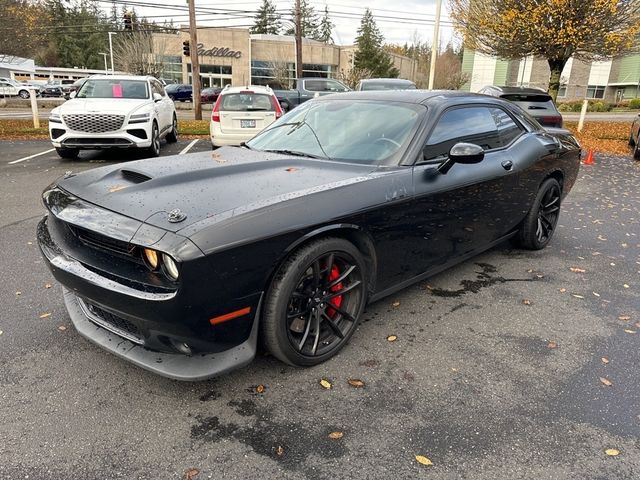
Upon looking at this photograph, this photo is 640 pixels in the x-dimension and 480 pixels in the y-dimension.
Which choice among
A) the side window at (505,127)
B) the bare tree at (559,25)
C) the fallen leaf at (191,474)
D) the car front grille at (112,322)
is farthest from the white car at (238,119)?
the bare tree at (559,25)

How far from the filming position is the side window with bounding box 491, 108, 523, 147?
4.37 meters

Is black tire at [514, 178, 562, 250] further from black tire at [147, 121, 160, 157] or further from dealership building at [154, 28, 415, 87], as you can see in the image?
dealership building at [154, 28, 415, 87]

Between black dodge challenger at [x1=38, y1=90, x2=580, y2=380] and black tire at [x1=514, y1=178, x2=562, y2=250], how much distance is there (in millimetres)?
651

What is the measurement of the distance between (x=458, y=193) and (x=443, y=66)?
56.2 metres

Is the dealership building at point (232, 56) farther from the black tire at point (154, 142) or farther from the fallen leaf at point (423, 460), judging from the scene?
the fallen leaf at point (423, 460)

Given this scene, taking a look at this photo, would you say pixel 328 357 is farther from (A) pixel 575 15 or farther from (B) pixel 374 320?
(A) pixel 575 15

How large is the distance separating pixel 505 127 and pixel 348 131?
1.73 meters

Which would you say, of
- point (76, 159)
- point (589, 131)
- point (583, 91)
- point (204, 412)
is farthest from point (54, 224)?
point (583, 91)

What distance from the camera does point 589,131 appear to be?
17.5 m

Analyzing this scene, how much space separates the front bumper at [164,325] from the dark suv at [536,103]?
9899 mm

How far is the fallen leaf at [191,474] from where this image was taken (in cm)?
208

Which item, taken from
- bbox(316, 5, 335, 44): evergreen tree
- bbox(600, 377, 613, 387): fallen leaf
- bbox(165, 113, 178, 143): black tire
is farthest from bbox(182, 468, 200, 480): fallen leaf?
bbox(316, 5, 335, 44): evergreen tree

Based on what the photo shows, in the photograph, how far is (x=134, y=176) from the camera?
299cm

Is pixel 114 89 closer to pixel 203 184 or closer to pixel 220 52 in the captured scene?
pixel 203 184
